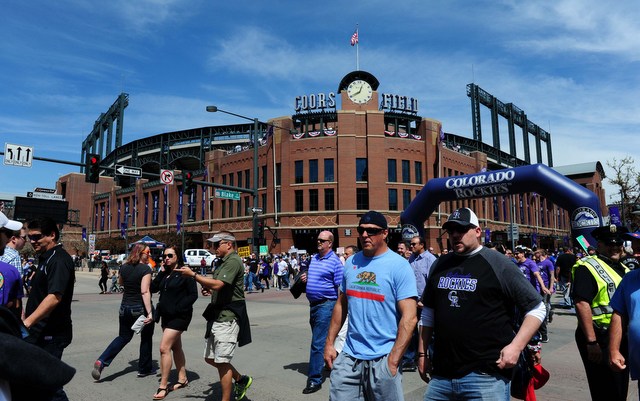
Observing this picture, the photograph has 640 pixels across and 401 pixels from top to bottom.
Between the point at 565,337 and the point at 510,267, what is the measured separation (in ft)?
27.7

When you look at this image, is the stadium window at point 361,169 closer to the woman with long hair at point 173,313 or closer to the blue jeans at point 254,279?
the blue jeans at point 254,279

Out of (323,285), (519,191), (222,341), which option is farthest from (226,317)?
(519,191)

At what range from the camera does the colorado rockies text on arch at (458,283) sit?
330 cm

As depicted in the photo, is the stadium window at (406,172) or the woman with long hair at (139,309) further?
the stadium window at (406,172)

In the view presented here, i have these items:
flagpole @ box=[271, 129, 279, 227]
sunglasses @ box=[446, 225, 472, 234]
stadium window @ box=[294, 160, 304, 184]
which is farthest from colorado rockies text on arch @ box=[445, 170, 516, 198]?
flagpole @ box=[271, 129, 279, 227]

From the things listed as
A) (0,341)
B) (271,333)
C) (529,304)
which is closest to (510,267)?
(529,304)

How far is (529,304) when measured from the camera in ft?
10.6

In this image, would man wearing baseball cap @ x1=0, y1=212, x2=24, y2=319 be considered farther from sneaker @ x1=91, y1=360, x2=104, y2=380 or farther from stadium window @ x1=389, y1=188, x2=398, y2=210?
stadium window @ x1=389, y1=188, x2=398, y2=210

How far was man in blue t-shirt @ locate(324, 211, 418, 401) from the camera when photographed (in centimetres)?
362

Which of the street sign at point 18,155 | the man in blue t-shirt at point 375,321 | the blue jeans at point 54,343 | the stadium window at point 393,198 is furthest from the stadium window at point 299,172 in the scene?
the man in blue t-shirt at point 375,321

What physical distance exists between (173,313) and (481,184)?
11139mm

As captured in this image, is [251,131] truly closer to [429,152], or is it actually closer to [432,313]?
[429,152]

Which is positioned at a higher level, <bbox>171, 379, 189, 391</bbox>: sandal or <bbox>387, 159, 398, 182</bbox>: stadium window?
<bbox>387, 159, 398, 182</bbox>: stadium window

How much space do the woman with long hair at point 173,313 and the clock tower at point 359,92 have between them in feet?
144
